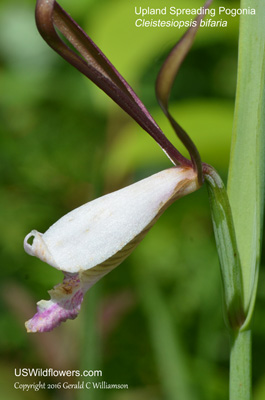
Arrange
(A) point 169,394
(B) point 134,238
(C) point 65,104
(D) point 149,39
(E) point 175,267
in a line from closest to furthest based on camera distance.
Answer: (B) point 134,238 < (D) point 149,39 < (A) point 169,394 < (E) point 175,267 < (C) point 65,104

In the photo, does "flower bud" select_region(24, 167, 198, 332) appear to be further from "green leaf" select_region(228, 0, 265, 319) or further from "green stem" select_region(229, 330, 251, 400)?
"green stem" select_region(229, 330, 251, 400)

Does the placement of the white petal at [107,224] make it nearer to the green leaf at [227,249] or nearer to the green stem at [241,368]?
the green leaf at [227,249]

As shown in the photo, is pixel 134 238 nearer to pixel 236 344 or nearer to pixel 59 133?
pixel 236 344

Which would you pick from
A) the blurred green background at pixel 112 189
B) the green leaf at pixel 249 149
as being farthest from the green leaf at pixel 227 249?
the blurred green background at pixel 112 189

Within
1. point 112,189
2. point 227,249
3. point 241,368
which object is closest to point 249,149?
point 227,249

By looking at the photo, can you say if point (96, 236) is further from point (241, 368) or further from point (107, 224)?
point (241, 368)

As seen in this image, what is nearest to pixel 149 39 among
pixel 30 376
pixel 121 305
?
pixel 121 305

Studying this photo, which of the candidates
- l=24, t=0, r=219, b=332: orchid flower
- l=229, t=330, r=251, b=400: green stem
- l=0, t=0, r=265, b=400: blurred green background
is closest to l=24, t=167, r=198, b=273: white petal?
l=24, t=0, r=219, b=332: orchid flower
